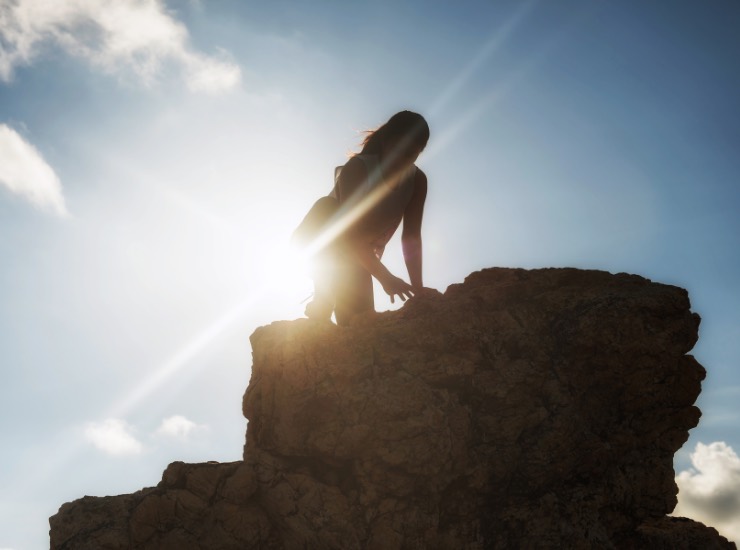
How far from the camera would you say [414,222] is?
10172mm

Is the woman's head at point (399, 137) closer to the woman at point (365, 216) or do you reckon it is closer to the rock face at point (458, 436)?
the woman at point (365, 216)

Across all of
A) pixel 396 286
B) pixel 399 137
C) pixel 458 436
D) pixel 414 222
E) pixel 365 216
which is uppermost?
pixel 399 137

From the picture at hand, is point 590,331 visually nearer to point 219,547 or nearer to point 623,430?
point 623,430

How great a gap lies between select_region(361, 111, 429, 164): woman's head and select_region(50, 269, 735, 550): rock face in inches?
98.3

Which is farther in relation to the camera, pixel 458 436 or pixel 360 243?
pixel 360 243

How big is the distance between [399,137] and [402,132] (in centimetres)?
9

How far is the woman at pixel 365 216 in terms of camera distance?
866 centimetres

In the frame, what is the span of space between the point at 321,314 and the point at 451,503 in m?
3.75

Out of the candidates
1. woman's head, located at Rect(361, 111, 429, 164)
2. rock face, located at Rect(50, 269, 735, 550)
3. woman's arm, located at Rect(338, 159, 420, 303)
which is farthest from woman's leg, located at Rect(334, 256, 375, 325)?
woman's head, located at Rect(361, 111, 429, 164)

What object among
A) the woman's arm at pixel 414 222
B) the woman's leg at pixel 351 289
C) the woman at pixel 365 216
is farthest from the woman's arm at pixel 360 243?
the woman's arm at pixel 414 222

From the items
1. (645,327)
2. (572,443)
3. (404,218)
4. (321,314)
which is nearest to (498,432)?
(572,443)

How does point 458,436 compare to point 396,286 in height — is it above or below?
below

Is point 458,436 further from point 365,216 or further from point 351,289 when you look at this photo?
point 365,216

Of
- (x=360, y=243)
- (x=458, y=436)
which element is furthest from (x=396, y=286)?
(x=458, y=436)
